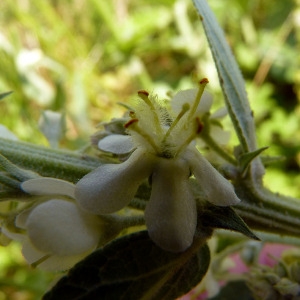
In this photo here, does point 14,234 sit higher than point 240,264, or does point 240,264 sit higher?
point 14,234

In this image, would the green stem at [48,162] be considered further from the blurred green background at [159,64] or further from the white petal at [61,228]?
the blurred green background at [159,64]

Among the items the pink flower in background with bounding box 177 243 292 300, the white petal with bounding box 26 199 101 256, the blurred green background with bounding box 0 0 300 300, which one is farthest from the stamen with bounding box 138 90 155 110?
the blurred green background with bounding box 0 0 300 300

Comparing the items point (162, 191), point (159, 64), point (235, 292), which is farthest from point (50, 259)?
point (159, 64)

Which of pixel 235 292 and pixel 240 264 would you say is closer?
pixel 235 292

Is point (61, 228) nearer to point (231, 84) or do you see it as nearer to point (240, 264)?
point (231, 84)

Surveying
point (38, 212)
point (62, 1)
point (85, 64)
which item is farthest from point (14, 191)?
point (62, 1)

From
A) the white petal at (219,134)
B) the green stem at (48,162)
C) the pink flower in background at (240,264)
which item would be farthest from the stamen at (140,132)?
the pink flower in background at (240,264)

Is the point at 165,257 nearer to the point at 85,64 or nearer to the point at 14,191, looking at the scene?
the point at 14,191
